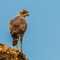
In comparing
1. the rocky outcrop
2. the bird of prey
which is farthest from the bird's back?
the rocky outcrop

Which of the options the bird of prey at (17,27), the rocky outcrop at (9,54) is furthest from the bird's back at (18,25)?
the rocky outcrop at (9,54)

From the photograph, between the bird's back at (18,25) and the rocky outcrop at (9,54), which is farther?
the rocky outcrop at (9,54)

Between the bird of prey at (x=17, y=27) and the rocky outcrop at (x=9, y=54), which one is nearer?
the bird of prey at (x=17, y=27)

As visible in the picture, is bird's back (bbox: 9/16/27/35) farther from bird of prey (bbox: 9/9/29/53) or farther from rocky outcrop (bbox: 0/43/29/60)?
rocky outcrop (bbox: 0/43/29/60)

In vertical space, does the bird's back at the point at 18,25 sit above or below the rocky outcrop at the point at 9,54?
above

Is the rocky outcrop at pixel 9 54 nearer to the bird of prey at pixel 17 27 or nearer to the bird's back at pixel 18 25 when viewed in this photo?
the bird of prey at pixel 17 27

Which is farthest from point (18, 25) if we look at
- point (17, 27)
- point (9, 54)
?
point (9, 54)

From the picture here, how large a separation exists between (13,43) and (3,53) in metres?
0.86

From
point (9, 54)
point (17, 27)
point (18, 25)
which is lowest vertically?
point (9, 54)

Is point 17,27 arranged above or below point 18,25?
below

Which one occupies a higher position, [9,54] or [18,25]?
[18,25]

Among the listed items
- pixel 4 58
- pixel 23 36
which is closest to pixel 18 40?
pixel 23 36

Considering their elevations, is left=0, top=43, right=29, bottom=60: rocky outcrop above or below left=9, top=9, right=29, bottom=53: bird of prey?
below

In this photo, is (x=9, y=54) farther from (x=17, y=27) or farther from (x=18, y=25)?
(x=18, y=25)
